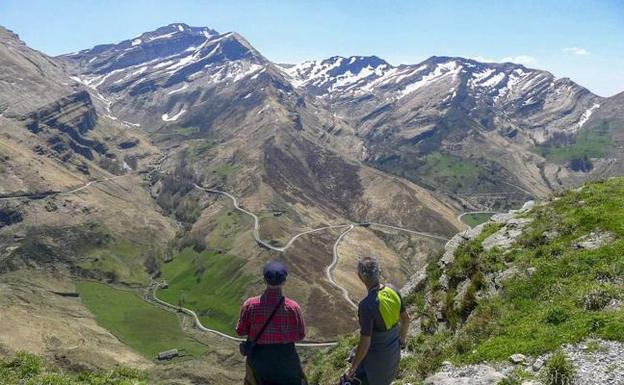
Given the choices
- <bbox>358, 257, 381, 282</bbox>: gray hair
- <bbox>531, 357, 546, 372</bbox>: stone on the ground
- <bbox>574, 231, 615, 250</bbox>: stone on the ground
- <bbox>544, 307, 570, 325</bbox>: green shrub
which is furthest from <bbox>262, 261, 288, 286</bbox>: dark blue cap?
<bbox>574, 231, 615, 250</bbox>: stone on the ground

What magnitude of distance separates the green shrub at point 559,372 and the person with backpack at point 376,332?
5512 millimetres

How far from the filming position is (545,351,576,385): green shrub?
16703 mm

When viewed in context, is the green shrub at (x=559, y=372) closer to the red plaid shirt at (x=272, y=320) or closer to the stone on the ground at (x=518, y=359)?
the stone on the ground at (x=518, y=359)

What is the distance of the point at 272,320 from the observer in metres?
14.4

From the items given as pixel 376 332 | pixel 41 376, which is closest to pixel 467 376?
pixel 376 332

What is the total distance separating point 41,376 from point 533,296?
74.7 ft

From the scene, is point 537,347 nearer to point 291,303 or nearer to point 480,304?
point 480,304

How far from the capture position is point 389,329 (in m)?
15.0

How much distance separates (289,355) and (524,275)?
50.7 feet

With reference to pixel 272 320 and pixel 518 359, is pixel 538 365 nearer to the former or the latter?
pixel 518 359

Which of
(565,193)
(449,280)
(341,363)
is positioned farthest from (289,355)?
(565,193)

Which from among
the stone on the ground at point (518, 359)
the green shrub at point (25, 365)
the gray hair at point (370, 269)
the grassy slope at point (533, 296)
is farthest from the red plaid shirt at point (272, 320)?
the green shrub at point (25, 365)

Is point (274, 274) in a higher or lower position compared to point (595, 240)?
higher

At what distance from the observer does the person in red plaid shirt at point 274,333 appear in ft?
47.0
